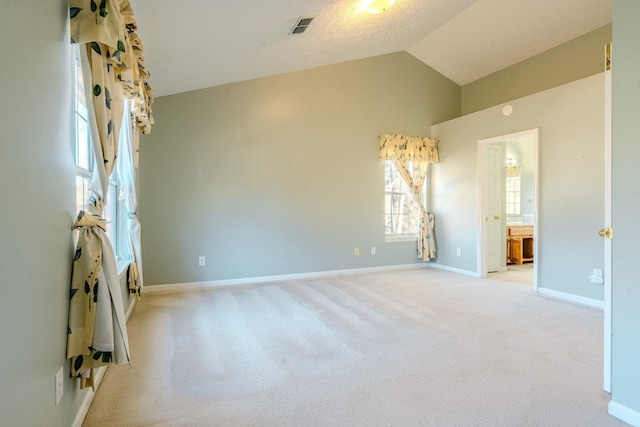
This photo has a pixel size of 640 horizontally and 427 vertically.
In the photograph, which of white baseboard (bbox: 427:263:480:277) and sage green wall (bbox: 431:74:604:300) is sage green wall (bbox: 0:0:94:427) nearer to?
sage green wall (bbox: 431:74:604:300)

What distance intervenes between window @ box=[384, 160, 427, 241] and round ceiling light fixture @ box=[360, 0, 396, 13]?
2504 mm

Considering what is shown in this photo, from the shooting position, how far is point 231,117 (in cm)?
466

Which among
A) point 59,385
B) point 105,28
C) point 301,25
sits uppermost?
point 301,25

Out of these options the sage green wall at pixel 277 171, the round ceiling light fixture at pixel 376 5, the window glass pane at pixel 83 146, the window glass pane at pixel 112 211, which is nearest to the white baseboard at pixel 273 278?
the sage green wall at pixel 277 171

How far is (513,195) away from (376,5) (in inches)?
221

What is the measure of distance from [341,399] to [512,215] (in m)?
6.76

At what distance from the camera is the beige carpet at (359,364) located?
1813mm

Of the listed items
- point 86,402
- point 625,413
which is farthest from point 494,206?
point 86,402

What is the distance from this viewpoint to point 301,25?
3.41m

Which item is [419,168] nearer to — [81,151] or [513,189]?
[513,189]

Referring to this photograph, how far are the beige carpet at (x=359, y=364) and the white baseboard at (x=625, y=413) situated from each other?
5 centimetres

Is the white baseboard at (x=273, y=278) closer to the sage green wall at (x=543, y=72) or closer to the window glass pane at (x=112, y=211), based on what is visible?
the window glass pane at (x=112, y=211)

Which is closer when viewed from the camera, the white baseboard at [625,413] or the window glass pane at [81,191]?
the white baseboard at [625,413]

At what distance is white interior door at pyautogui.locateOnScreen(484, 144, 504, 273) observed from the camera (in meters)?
5.53
